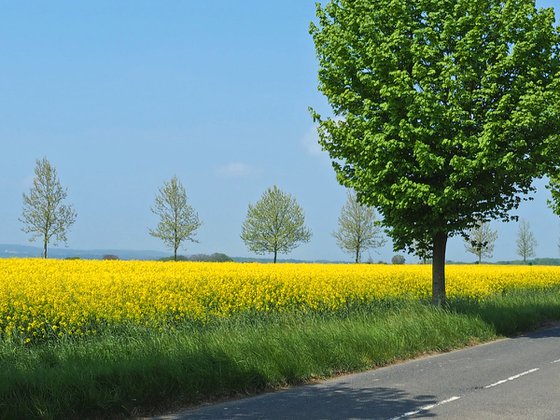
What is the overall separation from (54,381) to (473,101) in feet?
44.2

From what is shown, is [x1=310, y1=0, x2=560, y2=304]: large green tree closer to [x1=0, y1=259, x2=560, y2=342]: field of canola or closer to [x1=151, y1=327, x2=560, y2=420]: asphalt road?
[x1=0, y1=259, x2=560, y2=342]: field of canola

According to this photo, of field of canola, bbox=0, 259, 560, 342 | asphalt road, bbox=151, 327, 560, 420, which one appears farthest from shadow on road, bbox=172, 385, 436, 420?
field of canola, bbox=0, 259, 560, 342

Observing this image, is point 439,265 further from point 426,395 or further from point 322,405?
point 322,405

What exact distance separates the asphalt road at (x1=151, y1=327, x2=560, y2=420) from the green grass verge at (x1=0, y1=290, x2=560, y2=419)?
1.45 ft

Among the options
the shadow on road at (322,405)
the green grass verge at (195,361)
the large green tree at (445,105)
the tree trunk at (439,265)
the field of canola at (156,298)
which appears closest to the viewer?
the green grass verge at (195,361)

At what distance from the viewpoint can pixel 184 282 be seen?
682 inches

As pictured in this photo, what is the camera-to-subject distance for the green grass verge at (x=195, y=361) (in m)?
8.17

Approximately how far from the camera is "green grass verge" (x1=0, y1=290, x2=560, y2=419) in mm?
8172

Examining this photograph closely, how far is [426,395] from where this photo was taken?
949 centimetres

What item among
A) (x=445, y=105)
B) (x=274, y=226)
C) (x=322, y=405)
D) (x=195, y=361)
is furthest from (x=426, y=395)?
(x=274, y=226)

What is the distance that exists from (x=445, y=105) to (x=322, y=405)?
1070 cm

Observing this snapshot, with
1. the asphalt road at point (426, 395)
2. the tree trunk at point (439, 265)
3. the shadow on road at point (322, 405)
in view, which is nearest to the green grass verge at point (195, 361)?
the asphalt road at point (426, 395)

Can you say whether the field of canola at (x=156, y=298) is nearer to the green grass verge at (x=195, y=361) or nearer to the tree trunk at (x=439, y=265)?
the green grass verge at (x=195, y=361)

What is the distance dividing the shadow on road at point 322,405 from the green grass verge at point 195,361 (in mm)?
554
